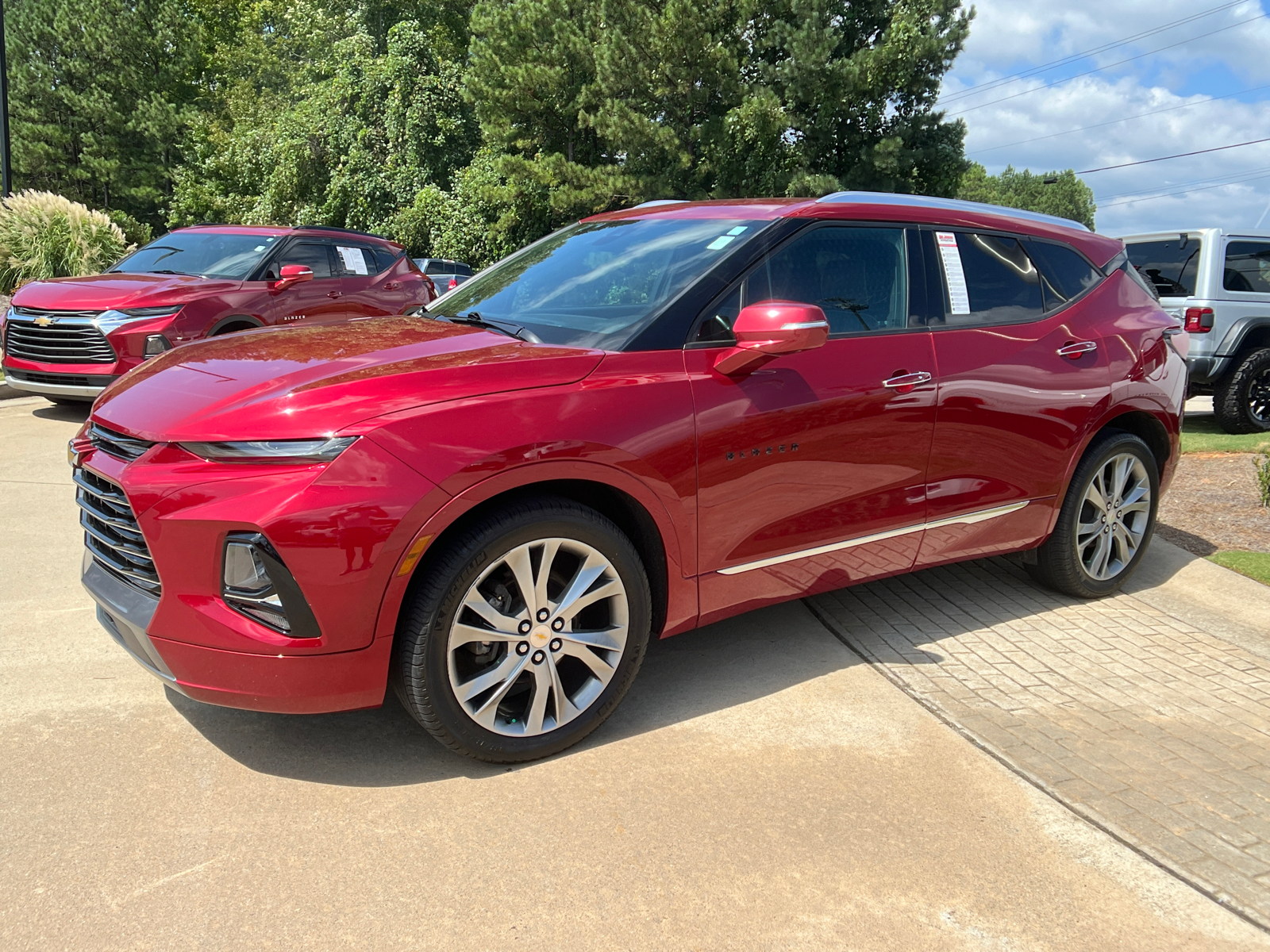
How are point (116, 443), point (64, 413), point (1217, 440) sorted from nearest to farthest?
point (116, 443)
point (64, 413)
point (1217, 440)

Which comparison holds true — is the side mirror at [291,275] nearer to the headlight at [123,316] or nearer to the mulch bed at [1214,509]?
the headlight at [123,316]

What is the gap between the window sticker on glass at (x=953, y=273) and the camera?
417 centimetres

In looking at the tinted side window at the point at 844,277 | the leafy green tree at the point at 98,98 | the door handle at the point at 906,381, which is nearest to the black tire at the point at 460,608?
the tinted side window at the point at 844,277

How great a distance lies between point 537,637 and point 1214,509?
222 inches

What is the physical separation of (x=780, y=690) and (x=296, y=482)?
2013mm

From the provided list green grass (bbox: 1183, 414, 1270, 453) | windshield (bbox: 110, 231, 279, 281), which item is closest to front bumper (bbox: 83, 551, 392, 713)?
windshield (bbox: 110, 231, 279, 281)

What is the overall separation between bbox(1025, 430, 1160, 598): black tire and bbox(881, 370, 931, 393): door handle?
1196 millimetres

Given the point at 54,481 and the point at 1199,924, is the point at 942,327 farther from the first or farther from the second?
the point at 54,481

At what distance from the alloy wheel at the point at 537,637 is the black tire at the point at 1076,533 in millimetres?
2482

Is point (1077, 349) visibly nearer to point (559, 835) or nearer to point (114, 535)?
point (559, 835)

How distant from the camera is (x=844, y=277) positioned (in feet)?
12.7

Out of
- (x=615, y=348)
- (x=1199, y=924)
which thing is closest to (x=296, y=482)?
(x=615, y=348)

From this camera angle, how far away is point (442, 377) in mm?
2973

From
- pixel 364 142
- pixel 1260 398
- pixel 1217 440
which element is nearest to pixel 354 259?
pixel 1217 440
